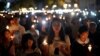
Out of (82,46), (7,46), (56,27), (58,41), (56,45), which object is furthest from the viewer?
(7,46)

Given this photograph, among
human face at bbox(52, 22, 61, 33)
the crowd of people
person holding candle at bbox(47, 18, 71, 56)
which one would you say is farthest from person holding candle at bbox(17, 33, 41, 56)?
human face at bbox(52, 22, 61, 33)

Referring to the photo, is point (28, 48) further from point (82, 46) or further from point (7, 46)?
point (82, 46)

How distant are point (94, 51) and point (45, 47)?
1162mm

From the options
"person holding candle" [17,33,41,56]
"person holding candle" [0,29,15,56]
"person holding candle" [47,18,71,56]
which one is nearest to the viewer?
"person holding candle" [47,18,71,56]

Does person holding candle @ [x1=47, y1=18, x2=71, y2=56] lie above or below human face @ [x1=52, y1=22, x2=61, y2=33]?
below

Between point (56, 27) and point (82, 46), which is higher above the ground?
point (56, 27)

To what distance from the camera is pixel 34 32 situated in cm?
1123

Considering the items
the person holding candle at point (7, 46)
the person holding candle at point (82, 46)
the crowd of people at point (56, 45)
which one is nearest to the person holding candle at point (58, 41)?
the crowd of people at point (56, 45)

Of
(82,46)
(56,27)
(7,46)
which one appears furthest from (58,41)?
(7,46)

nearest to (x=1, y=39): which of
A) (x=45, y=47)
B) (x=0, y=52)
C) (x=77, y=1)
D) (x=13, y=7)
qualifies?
(x=0, y=52)

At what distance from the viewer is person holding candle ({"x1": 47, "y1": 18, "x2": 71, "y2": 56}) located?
27.1ft

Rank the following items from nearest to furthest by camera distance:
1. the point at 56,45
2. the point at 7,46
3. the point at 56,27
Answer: the point at 56,45 < the point at 56,27 < the point at 7,46

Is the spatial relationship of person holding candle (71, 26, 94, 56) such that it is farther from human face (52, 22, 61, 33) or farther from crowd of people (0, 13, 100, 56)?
human face (52, 22, 61, 33)

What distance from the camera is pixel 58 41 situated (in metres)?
8.43
